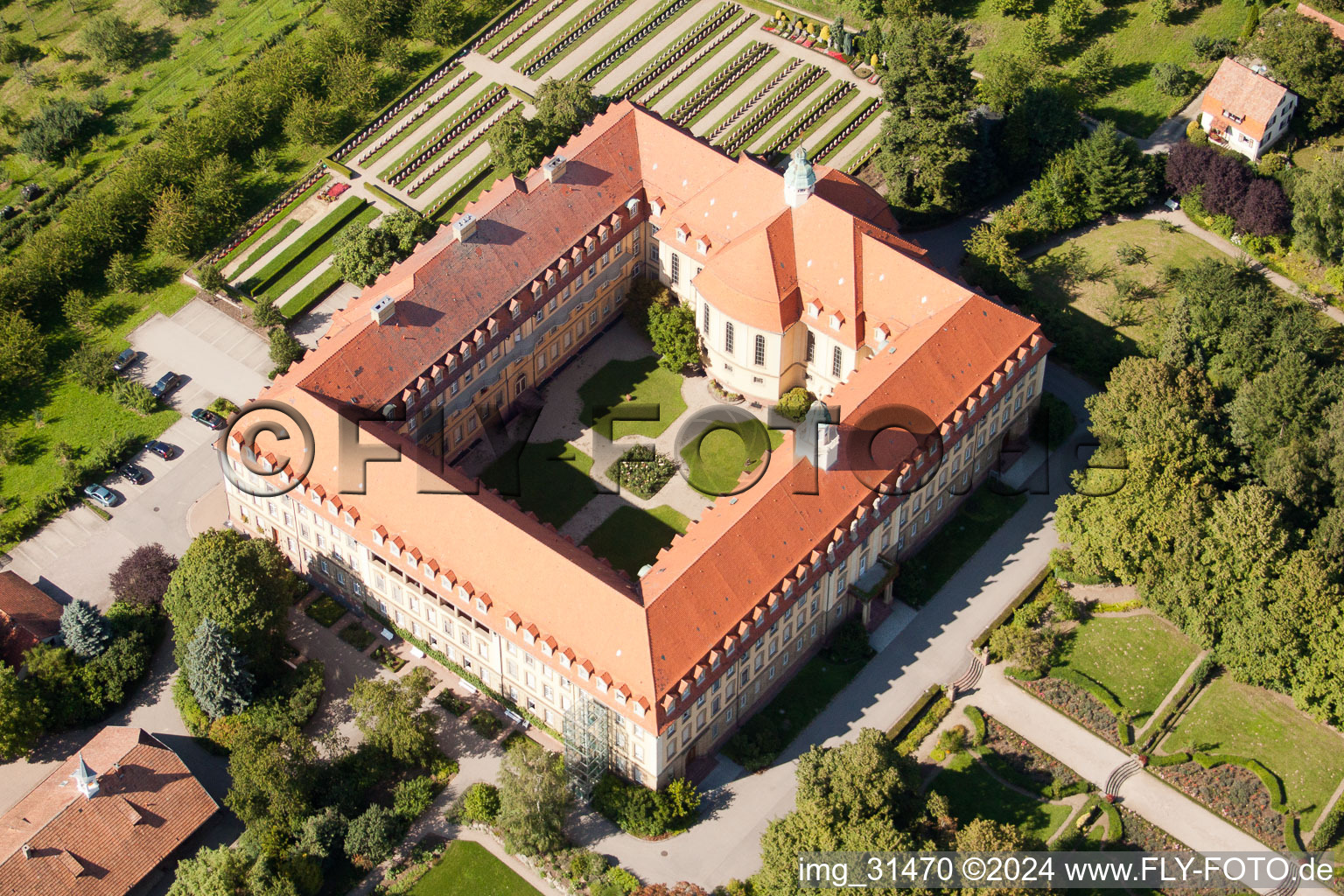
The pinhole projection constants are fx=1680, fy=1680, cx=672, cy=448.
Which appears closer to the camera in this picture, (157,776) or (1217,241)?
(157,776)

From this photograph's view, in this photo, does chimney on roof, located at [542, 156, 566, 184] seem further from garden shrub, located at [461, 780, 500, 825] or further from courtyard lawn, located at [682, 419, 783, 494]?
garden shrub, located at [461, 780, 500, 825]

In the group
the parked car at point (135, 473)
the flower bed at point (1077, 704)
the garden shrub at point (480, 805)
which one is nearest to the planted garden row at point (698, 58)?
the parked car at point (135, 473)

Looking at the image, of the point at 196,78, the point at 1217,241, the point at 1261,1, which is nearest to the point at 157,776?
the point at 196,78

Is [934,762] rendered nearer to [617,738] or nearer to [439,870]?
[617,738]

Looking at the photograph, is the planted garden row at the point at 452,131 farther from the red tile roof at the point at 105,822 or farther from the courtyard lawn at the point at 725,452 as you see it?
the red tile roof at the point at 105,822

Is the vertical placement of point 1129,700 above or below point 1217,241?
below
